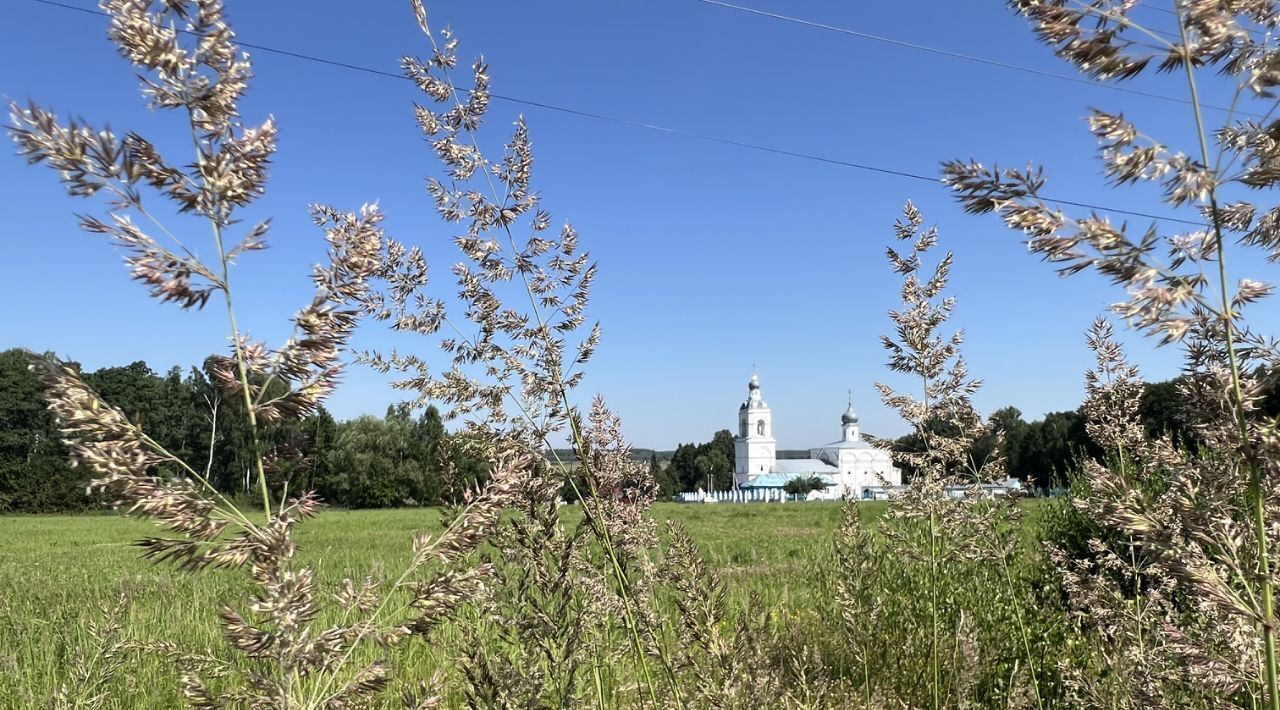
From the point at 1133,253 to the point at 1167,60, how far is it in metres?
0.36

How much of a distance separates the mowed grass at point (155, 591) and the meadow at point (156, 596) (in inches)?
0.7

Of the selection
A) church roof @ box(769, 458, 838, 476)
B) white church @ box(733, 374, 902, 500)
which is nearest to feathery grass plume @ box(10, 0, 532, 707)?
white church @ box(733, 374, 902, 500)

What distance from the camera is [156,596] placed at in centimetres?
962

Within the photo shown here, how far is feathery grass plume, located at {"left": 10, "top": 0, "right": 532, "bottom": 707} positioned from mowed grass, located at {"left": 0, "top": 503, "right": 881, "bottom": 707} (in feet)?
0.38

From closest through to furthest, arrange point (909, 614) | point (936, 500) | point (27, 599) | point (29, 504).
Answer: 1. point (936, 500)
2. point (909, 614)
3. point (27, 599)
4. point (29, 504)

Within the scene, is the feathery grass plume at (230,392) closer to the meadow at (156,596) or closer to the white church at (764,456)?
the meadow at (156,596)

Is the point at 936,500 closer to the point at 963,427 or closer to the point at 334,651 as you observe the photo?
the point at 963,427

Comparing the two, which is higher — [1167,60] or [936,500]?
[1167,60]

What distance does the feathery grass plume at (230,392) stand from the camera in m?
1.10

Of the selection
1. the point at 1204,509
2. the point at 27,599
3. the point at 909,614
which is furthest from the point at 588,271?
the point at 27,599

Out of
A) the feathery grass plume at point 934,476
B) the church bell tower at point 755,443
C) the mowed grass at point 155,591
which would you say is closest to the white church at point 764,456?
the church bell tower at point 755,443

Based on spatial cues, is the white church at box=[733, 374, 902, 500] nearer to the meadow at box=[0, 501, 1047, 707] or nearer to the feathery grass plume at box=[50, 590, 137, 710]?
the meadow at box=[0, 501, 1047, 707]

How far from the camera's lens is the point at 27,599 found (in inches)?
410

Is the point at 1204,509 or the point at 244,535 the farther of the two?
the point at 1204,509
